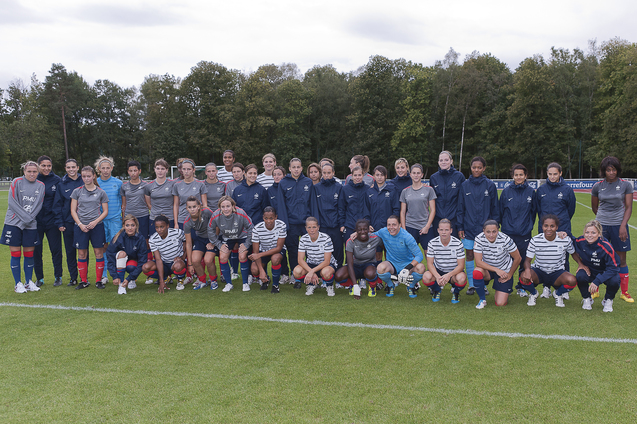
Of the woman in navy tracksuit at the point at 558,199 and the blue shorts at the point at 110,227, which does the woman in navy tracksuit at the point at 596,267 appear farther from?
the blue shorts at the point at 110,227

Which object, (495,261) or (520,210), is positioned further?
(520,210)

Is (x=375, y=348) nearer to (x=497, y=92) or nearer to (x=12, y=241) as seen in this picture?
(x=12, y=241)

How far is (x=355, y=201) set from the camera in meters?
6.46

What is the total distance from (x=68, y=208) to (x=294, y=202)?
3628 mm

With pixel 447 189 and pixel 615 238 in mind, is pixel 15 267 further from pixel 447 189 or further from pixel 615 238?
pixel 615 238

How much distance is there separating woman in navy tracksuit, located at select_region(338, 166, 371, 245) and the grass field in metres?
1.34

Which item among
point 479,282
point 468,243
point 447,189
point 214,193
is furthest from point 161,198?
point 479,282

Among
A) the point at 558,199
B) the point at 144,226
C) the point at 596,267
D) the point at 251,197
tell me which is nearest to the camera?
the point at 596,267

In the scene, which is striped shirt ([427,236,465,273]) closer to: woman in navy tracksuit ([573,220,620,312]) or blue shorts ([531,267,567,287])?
blue shorts ([531,267,567,287])

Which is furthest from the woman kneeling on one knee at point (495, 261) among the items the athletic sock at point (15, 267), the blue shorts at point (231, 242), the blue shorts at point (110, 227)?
the athletic sock at point (15, 267)

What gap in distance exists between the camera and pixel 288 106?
43.7m

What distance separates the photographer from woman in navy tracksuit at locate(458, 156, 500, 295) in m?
5.91

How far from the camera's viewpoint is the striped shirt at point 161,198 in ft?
22.7

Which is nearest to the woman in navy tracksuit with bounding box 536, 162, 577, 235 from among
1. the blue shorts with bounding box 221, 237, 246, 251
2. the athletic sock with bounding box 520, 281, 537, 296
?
the athletic sock with bounding box 520, 281, 537, 296
